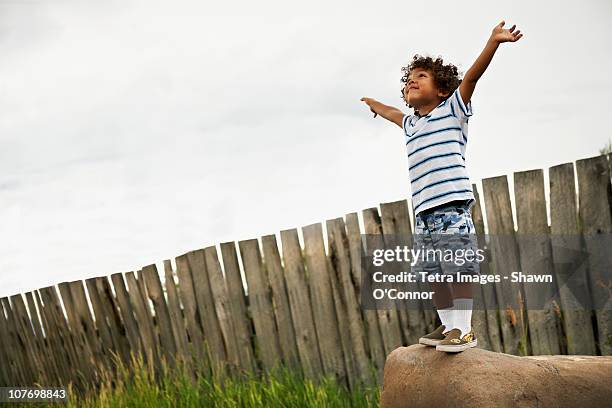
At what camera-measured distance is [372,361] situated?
5.63 m

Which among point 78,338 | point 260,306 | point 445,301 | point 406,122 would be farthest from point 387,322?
point 78,338

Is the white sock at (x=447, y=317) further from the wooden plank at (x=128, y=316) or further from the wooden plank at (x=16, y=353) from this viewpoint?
the wooden plank at (x=16, y=353)

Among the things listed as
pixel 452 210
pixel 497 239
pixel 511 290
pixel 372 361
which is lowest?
pixel 372 361

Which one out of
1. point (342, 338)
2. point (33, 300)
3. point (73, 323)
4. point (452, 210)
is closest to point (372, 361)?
point (342, 338)

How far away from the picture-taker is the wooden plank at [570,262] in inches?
198

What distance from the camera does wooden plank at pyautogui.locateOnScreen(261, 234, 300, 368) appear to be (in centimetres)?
601

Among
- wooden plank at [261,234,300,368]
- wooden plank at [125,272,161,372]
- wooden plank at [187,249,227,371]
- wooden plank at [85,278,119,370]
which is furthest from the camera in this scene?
wooden plank at [85,278,119,370]

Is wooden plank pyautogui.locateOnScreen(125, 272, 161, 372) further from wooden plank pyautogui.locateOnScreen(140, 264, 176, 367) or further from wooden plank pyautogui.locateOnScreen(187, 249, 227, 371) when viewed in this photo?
wooden plank pyautogui.locateOnScreen(187, 249, 227, 371)

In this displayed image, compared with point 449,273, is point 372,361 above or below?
below

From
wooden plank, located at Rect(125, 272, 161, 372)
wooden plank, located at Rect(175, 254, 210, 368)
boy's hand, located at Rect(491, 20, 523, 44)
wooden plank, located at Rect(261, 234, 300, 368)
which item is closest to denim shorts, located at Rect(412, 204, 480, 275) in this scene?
boy's hand, located at Rect(491, 20, 523, 44)

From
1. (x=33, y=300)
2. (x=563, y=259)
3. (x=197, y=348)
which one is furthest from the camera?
(x=33, y=300)

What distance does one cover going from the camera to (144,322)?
7242 millimetres

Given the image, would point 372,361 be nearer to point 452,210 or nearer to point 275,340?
point 275,340

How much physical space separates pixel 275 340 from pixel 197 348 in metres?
0.95
